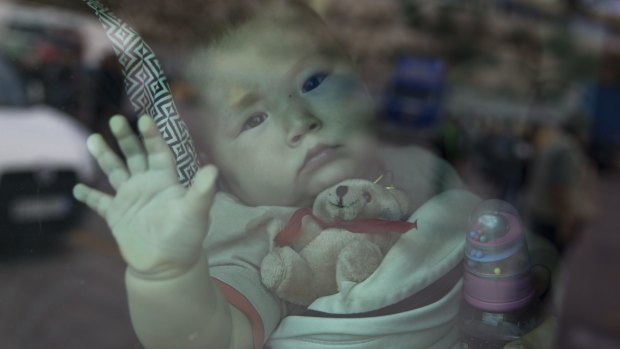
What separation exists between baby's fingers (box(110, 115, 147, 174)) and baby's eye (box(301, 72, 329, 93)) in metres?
0.33

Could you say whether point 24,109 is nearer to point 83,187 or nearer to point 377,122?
point 83,187

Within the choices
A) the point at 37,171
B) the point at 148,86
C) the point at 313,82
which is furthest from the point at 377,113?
the point at 37,171

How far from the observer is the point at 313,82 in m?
1.38

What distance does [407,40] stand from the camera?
13.2ft

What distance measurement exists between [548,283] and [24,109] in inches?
70.9

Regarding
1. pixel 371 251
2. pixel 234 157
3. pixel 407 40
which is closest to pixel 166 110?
pixel 234 157

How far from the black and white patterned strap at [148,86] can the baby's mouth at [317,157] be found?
21cm

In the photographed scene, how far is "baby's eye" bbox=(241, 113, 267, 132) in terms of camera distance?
1.33 m

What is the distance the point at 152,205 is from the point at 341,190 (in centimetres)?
35

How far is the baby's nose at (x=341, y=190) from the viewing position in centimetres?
132

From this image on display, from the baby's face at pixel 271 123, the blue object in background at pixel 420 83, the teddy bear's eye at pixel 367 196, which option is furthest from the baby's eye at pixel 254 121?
the blue object in background at pixel 420 83

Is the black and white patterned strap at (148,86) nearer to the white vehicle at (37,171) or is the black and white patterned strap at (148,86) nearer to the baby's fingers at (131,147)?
the baby's fingers at (131,147)

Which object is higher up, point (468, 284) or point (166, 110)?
point (166, 110)

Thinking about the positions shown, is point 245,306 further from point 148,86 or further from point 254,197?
point 148,86
